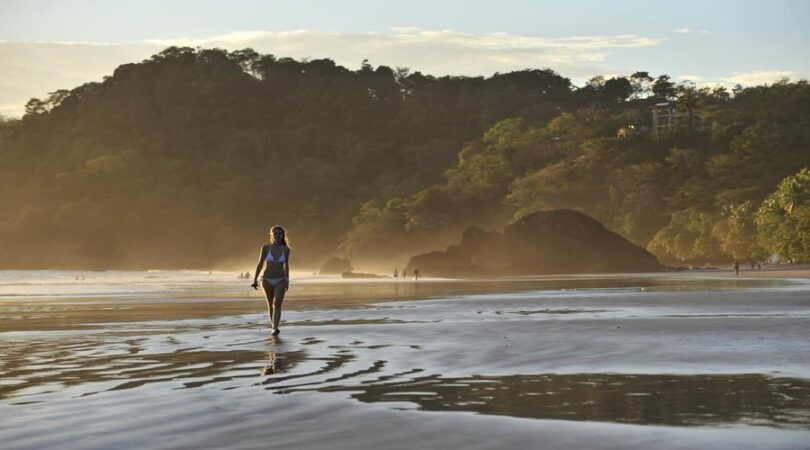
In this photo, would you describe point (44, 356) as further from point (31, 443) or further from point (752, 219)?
point (752, 219)

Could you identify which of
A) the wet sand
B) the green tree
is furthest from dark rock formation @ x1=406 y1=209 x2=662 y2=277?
the wet sand

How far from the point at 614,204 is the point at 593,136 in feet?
46.0

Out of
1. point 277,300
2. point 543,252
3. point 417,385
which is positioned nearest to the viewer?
point 417,385

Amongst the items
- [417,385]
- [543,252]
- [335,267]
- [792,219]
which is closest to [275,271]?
[417,385]

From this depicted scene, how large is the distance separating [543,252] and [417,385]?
229 ft

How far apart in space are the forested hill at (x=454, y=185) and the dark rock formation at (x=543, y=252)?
33.4 ft

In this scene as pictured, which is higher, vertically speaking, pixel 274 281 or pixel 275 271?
pixel 275 271

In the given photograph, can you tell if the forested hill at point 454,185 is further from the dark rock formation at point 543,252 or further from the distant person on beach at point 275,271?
the distant person on beach at point 275,271

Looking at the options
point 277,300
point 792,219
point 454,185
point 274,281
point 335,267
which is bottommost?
point 277,300

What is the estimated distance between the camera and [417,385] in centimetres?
1070

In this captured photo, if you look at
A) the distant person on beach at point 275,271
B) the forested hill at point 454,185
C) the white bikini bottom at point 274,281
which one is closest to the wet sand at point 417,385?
the distant person on beach at point 275,271

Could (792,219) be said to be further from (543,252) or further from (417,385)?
(417,385)

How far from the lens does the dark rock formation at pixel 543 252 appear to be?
78312 millimetres

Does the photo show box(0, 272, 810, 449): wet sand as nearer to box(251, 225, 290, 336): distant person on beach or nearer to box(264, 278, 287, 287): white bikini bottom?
box(251, 225, 290, 336): distant person on beach
